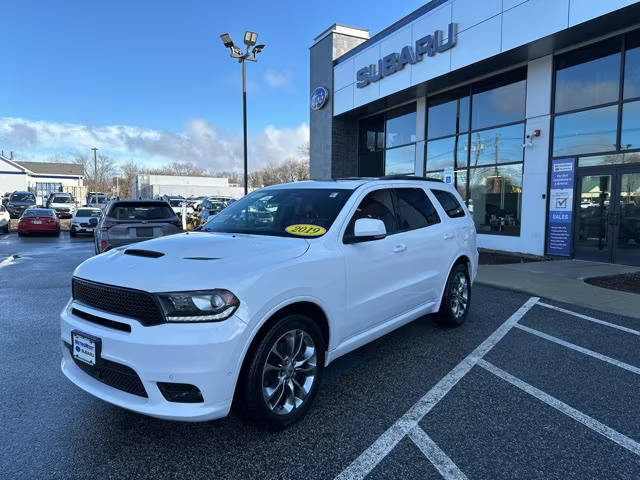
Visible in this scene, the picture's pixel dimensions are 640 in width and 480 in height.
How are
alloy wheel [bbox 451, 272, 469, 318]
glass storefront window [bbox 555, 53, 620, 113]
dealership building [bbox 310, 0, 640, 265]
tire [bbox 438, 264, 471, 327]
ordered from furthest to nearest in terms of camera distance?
glass storefront window [bbox 555, 53, 620, 113], dealership building [bbox 310, 0, 640, 265], alloy wheel [bbox 451, 272, 469, 318], tire [bbox 438, 264, 471, 327]

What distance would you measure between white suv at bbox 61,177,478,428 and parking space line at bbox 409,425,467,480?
2.59 feet

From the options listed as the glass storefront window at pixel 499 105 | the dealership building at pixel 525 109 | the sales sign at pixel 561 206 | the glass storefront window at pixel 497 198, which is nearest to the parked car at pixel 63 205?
the dealership building at pixel 525 109

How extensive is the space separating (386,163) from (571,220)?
849cm

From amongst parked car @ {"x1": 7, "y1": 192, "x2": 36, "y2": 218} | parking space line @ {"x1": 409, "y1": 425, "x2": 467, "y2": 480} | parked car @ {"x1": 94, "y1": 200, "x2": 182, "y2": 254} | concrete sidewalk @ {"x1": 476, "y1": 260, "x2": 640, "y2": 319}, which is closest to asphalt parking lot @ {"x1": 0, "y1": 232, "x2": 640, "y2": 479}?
parking space line @ {"x1": 409, "y1": 425, "x2": 467, "y2": 480}

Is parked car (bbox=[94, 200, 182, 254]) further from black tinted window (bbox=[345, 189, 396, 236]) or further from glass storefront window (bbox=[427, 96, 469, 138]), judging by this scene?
glass storefront window (bbox=[427, 96, 469, 138])

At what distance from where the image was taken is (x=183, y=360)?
238 cm

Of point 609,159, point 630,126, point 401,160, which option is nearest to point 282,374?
point 609,159

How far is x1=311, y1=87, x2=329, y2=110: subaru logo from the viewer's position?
18758 millimetres

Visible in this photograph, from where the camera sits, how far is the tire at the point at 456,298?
A: 504 cm

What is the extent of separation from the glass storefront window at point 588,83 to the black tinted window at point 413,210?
8.44 meters

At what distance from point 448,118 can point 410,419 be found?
1347cm

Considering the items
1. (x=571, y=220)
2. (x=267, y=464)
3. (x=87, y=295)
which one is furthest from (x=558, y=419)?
(x=571, y=220)

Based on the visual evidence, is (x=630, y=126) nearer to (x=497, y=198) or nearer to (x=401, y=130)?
(x=497, y=198)

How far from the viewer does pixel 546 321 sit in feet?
18.7
